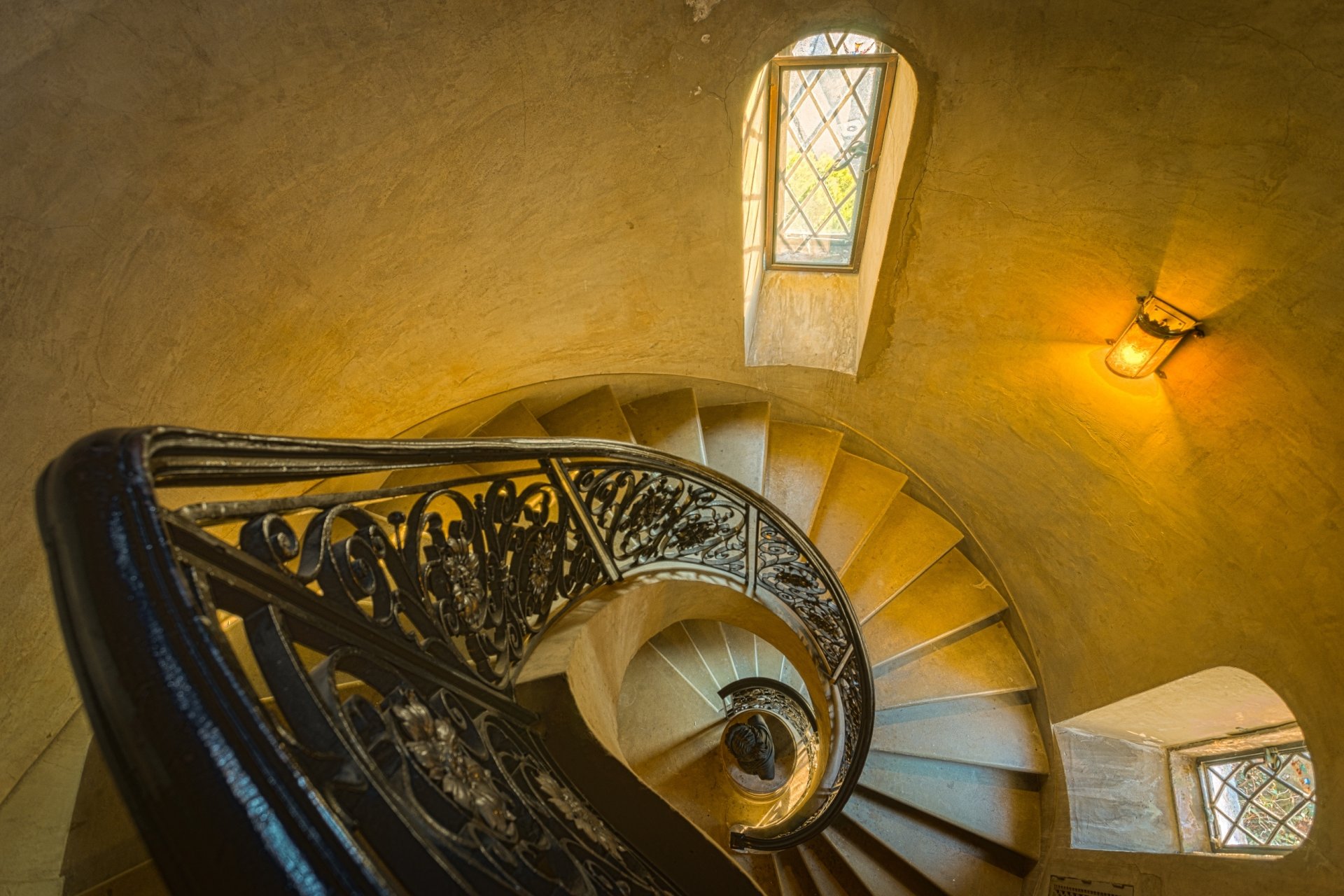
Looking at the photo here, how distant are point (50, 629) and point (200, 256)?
172 cm

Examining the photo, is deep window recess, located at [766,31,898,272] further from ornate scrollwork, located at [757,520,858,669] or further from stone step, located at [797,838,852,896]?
stone step, located at [797,838,852,896]

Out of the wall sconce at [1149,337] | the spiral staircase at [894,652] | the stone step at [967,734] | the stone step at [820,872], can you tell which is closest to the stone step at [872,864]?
the spiral staircase at [894,652]

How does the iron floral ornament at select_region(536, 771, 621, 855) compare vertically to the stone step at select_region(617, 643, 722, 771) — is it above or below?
below

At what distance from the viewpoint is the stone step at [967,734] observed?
462cm

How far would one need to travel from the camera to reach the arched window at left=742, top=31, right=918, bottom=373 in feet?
13.1

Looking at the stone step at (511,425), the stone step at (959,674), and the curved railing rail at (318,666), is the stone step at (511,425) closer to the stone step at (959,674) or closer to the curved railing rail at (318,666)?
the curved railing rail at (318,666)

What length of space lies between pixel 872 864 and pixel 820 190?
472 cm

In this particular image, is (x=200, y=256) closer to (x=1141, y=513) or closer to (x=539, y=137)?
(x=539, y=137)

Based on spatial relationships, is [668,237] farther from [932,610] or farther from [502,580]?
[932,610]

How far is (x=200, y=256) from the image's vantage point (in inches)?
104

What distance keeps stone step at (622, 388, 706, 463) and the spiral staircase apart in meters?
0.01

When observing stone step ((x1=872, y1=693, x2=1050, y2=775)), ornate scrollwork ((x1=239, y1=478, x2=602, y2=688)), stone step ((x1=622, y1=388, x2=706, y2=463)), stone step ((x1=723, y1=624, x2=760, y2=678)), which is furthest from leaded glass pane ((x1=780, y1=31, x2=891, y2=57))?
stone step ((x1=723, y1=624, x2=760, y2=678))

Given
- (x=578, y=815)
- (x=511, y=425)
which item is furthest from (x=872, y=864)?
(x=511, y=425)

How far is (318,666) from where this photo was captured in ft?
4.32
